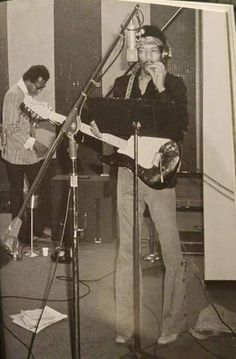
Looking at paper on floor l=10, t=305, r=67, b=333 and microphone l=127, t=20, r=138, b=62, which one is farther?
paper on floor l=10, t=305, r=67, b=333

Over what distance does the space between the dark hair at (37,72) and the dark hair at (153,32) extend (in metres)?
0.25

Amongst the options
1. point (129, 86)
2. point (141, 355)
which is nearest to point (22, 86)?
point (129, 86)

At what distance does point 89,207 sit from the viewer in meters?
1.16

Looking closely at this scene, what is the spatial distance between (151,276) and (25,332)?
366mm

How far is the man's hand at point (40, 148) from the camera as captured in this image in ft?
3.79

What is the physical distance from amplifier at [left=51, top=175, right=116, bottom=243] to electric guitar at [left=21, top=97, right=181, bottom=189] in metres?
0.07

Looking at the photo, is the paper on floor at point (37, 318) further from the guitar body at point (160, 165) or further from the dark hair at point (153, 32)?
the dark hair at point (153, 32)

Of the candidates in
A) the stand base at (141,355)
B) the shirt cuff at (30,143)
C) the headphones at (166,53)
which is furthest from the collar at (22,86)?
the stand base at (141,355)

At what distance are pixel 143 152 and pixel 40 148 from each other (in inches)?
10.0

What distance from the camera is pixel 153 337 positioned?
1.18 m

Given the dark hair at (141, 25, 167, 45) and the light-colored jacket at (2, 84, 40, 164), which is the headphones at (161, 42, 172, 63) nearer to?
the dark hair at (141, 25, 167, 45)

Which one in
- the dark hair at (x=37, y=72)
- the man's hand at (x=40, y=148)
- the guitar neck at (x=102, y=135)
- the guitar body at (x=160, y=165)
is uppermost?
the dark hair at (x=37, y=72)

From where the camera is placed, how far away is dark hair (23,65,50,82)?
1.13m

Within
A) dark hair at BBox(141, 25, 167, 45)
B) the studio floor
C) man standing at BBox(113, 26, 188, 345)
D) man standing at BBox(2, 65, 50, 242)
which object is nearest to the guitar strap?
man standing at BBox(113, 26, 188, 345)
